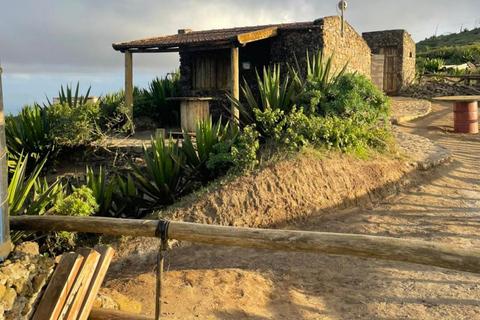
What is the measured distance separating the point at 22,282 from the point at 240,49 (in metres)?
11.5

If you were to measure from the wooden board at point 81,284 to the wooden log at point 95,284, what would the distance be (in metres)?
0.03

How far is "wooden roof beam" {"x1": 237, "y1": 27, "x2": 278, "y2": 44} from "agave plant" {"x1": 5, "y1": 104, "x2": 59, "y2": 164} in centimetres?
500

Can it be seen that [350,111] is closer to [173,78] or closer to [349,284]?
[349,284]

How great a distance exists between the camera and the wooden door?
21.5 m

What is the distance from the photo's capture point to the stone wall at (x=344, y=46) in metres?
12.8

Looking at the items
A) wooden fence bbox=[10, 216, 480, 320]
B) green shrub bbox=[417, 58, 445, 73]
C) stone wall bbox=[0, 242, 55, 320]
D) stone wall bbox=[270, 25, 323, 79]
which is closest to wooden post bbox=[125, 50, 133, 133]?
stone wall bbox=[270, 25, 323, 79]

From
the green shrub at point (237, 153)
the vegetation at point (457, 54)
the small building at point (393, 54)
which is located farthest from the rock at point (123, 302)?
the vegetation at point (457, 54)

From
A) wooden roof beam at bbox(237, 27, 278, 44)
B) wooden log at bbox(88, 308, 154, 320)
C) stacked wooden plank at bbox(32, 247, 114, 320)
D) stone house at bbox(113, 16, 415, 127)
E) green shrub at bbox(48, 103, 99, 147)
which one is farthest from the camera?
stone house at bbox(113, 16, 415, 127)

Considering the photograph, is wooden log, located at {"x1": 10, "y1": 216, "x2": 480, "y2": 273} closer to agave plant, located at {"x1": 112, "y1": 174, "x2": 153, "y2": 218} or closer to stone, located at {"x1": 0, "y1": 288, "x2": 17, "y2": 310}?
stone, located at {"x1": 0, "y1": 288, "x2": 17, "y2": 310}

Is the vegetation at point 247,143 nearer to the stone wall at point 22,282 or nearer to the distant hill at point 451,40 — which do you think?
the stone wall at point 22,282

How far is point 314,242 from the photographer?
332 centimetres

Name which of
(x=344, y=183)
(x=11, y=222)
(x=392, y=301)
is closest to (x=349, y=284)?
(x=392, y=301)

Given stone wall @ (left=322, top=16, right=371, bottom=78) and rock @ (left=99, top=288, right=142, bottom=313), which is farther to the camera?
stone wall @ (left=322, top=16, right=371, bottom=78)

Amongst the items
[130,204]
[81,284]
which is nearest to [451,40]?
[130,204]
